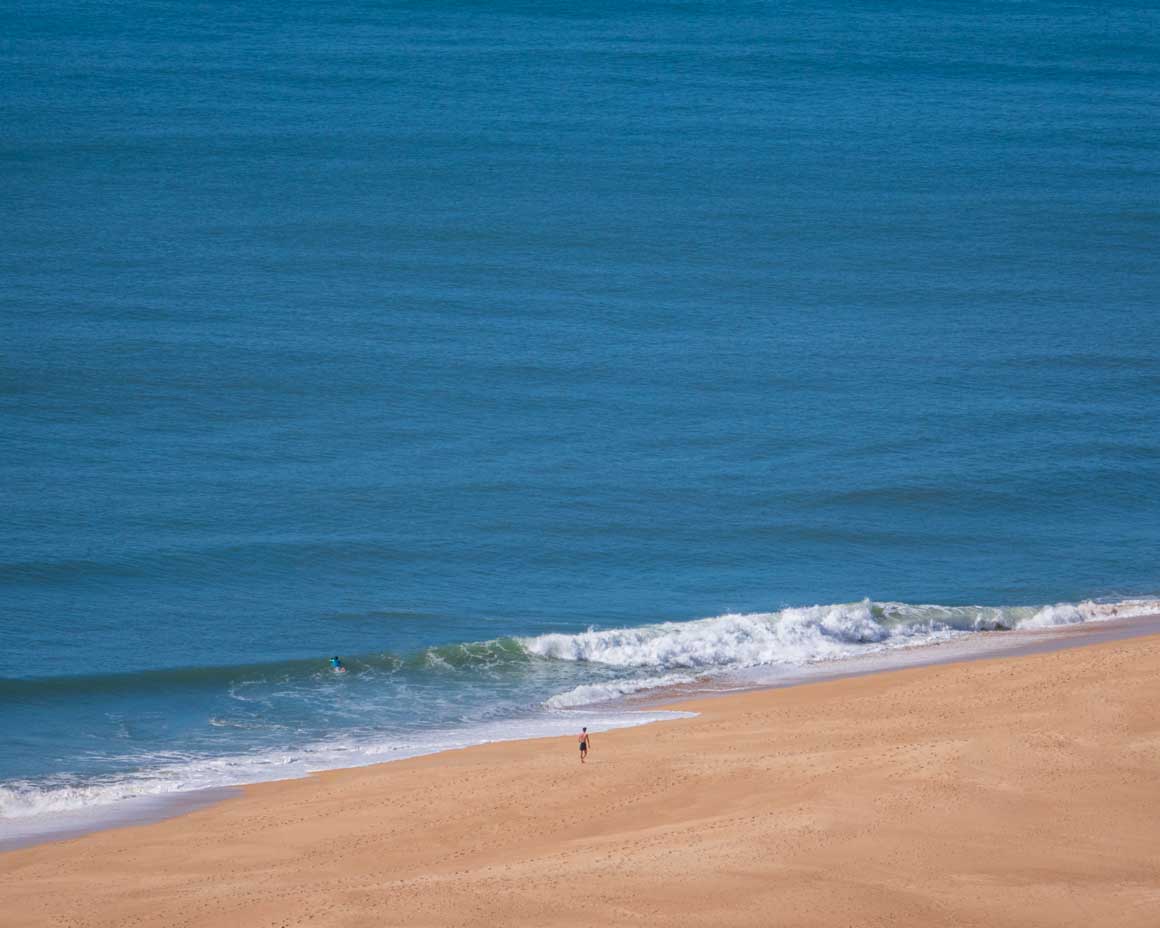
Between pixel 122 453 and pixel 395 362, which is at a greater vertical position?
pixel 395 362

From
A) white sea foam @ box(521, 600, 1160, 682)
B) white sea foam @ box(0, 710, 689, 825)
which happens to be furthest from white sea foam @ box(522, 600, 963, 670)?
white sea foam @ box(0, 710, 689, 825)

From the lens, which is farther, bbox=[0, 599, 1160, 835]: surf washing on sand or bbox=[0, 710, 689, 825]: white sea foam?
bbox=[0, 599, 1160, 835]: surf washing on sand

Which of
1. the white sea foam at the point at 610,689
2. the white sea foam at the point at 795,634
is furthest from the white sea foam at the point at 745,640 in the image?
the white sea foam at the point at 610,689

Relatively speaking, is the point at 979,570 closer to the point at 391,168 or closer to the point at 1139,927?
the point at 1139,927

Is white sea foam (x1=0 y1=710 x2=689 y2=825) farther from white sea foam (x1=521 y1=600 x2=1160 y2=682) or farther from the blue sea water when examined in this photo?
white sea foam (x1=521 y1=600 x2=1160 y2=682)

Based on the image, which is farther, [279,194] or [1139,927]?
[279,194]

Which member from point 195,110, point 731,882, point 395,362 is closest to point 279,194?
point 195,110

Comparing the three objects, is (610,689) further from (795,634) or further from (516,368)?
(516,368)

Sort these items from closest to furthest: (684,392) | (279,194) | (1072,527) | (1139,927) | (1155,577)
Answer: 1. (1139,927)
2. (1155,577)
3. (1072,527)
4. (684,392)
5. (279,194)
